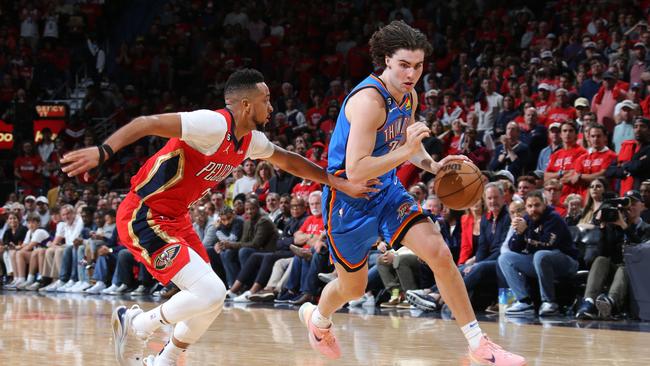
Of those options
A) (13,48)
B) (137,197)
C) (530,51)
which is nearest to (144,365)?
(137,197)

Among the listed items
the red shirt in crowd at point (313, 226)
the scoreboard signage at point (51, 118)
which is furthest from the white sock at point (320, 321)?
the scoreboard signage at point (51, 118)

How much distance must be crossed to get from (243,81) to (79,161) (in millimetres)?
1238

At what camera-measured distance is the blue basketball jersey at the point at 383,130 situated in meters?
5.09

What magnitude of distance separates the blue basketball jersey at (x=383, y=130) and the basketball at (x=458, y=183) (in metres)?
0.28

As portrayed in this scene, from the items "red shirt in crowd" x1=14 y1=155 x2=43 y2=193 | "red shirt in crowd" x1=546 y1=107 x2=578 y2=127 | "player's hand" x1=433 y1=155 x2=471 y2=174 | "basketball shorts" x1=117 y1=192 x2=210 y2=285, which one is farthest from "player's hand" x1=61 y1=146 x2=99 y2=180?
"red shirt in crowd" x1=14 y1=155 x2=43 y2=193

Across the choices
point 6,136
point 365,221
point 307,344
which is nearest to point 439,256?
point 365,221

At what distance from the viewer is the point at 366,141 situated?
4898 millimetres

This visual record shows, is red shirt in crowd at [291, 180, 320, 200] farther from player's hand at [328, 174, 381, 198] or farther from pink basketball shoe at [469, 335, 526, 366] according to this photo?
pink basketball shoe at [469, 335, 526, 366]

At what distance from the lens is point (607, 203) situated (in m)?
8.55

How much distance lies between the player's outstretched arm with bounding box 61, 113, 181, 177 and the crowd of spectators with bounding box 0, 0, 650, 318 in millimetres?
5012

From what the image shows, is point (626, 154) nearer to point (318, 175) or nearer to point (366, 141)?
point (318, 175)

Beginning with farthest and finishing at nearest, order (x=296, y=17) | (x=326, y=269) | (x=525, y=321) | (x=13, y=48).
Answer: (x=13, y=48)
(x=296, y=17)
(x=326, y=269)
(x=525, y=321)

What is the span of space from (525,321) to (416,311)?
1491 millimetres

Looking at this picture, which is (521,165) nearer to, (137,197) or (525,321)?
(525,321)
